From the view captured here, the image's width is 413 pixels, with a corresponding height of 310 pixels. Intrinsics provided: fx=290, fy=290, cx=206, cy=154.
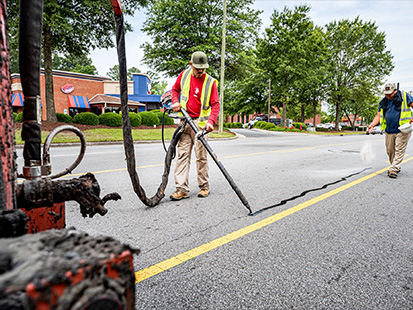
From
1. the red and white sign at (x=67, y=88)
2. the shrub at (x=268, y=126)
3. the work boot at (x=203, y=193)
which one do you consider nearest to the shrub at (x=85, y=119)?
the red and white sign at (x=67, y=88)

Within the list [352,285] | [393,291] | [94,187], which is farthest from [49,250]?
[393,291]

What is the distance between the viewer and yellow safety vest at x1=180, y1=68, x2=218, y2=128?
13.3 ft

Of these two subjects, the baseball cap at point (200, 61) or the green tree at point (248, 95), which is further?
the green tree at point (248, 95)

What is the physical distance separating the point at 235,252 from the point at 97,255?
1.91 metres

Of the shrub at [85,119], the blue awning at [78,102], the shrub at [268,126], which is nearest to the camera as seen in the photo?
the shrub at [85,119]

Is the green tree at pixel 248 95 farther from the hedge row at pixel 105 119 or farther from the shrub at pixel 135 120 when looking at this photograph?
the shrub at pixel 135 120

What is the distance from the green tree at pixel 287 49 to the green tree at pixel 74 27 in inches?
818

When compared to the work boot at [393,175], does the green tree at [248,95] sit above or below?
above

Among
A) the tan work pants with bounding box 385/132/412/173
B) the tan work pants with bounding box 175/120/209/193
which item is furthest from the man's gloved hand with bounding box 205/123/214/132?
the tan work pants with bounding box 385/132/412/173

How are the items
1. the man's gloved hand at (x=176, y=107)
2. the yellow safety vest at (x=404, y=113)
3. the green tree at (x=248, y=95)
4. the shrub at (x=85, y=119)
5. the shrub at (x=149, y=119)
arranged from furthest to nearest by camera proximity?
1. the green tree at (x=248, y=95)
2. the shrub at (x=149, y=119)
3. the shrub at (x=85, y=119)
4. the yellow safety vest at (x=404, y=113)
5. the man's gloved hand at (x=176, y=107)

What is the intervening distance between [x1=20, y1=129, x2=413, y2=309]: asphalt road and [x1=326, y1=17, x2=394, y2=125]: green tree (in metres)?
39.4

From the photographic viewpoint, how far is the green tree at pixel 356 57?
39156 millimetres

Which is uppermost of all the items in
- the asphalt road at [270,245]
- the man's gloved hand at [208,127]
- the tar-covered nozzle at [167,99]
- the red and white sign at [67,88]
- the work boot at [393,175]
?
the red and white sign at [67,88]

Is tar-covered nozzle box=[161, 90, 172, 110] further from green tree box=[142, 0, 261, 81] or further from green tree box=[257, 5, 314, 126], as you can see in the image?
green tree box=[257, 5, 314, 126]
